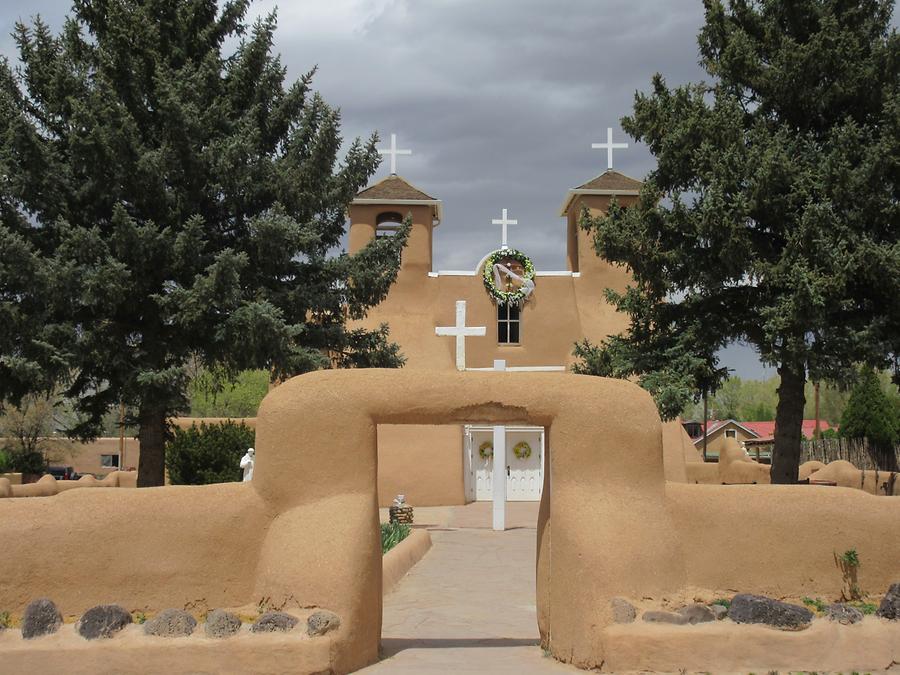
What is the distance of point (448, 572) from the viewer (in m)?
15.3

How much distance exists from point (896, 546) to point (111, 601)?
7395 millimetres

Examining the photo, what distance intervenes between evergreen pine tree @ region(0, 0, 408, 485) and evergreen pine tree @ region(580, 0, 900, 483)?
16.1 ft

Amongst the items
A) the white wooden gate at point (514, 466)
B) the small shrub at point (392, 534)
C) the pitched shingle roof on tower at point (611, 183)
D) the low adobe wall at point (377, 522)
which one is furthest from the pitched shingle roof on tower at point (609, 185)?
the low adobe wall at point (377, 522)

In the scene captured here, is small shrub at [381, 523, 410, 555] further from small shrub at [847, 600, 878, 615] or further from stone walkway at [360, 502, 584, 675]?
small shrub at [847, 600, 878, 615]

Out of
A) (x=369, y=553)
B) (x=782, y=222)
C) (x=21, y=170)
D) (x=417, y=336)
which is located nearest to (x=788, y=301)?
(x=782, y=222)

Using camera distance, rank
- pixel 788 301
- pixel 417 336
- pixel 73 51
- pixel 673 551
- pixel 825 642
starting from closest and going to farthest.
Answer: pixel 825 642 < pixel 673 551 < pixel 788 301 < pixel 73 51 < pixel 417 336

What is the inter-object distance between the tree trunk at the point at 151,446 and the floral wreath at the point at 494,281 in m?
13.9

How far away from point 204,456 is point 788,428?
13664mm

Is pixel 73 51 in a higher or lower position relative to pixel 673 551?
higher

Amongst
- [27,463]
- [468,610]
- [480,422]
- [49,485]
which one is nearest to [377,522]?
[480,422]

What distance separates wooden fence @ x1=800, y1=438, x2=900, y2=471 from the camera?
25859mm

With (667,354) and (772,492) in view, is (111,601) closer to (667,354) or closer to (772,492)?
(772,492)

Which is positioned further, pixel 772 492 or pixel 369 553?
pixel 772 492

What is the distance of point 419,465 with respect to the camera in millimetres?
25938
